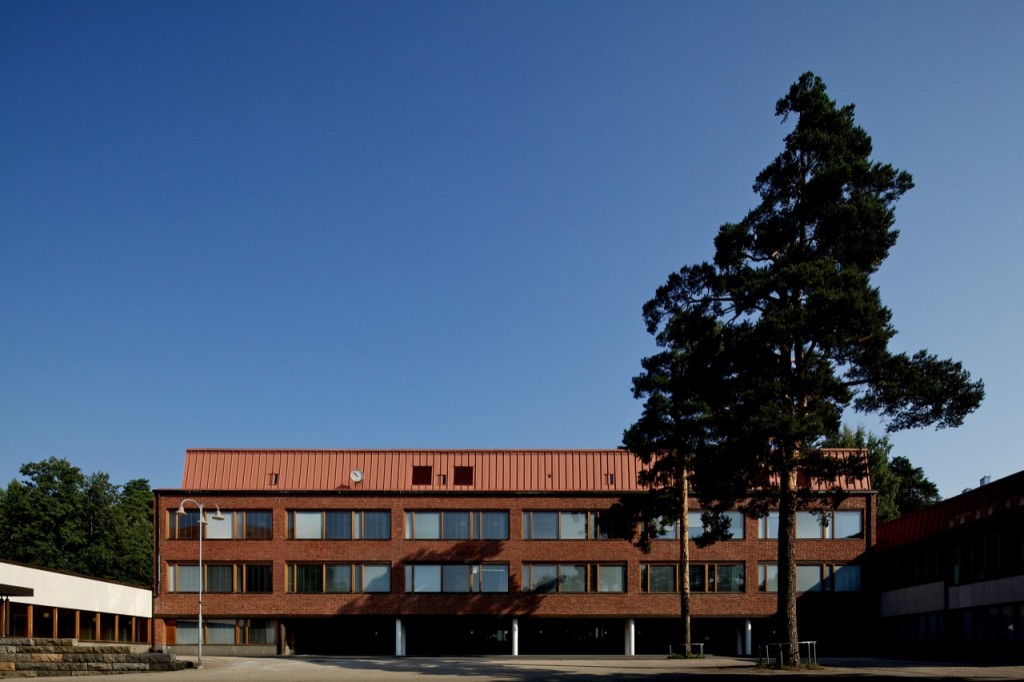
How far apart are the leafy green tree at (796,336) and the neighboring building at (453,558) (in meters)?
24.1

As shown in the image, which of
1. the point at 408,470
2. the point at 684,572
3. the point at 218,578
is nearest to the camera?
the point at 684,572

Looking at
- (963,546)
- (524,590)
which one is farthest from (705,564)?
(963,546)

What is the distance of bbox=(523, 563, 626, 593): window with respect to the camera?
61781mm

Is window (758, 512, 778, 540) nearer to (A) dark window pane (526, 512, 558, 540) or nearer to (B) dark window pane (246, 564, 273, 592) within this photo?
(A) dark window pane (526, 512, 558, 540)

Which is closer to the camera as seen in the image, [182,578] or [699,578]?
[699,578]

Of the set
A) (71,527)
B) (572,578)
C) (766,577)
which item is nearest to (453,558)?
(572,578)

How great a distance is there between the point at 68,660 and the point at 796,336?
28266mm

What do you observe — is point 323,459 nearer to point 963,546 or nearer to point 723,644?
point 723,644

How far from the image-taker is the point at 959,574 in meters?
49.7

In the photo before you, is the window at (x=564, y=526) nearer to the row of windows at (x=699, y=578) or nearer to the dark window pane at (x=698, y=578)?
the row of windows at (x=699, y=578)

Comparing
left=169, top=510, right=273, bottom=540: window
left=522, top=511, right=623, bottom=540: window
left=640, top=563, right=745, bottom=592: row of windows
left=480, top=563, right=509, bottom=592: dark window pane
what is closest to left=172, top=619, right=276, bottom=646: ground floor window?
left=169, top=510, right=273, bottom=540: window

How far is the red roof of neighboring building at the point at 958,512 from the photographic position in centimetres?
4400

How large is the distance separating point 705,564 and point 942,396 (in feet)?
93.8

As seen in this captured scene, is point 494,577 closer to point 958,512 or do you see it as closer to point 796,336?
point 958,512
